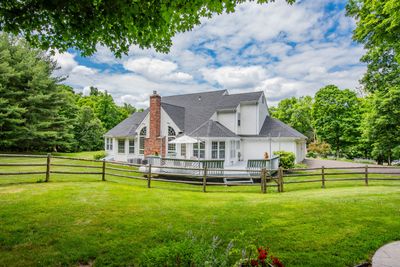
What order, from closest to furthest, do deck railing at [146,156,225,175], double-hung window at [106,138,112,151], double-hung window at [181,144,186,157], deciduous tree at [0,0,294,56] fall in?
deciduous tree at [0,0,294,56] → deck railing at [146,156,225,175] → double-hung window at [181,144,186,157] → double-hung window at [106,138,112,151]

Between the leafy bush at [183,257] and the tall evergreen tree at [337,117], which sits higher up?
the tall evergreen tree at [337,117]

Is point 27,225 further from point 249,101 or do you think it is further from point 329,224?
point 249,101

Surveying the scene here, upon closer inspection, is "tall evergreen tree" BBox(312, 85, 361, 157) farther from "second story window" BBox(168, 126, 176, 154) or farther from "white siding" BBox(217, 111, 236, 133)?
"second story window" BBox(168, 126, 176, 154)

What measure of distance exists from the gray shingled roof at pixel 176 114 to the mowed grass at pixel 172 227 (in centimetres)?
1287

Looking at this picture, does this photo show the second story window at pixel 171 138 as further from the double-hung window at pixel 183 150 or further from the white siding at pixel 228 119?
the white siding at pixel 228 119

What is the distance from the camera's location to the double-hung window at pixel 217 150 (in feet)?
58.1

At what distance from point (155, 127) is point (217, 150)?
5.95 meters

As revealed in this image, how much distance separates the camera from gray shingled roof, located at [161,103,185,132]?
2011 centimetres

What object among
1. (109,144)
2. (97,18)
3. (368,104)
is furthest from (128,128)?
(368,104)

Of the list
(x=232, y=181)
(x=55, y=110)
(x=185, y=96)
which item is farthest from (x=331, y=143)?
(x=55, y=110)

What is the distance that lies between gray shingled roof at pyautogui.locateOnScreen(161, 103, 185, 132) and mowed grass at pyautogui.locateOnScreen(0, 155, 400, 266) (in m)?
12.9

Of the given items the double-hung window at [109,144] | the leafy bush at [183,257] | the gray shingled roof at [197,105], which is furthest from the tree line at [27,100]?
the leafy bush at [183,257]

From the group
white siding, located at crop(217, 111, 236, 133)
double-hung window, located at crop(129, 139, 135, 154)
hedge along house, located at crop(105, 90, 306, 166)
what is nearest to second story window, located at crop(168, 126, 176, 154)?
hedge along house, located at crop(105, 90, 306, 166)

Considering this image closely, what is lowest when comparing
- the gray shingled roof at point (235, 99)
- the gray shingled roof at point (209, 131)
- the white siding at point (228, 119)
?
the gray shingled roof at point (209, 131)
